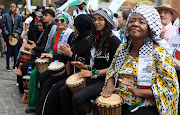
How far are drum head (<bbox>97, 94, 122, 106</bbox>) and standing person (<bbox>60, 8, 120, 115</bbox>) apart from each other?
60 cm

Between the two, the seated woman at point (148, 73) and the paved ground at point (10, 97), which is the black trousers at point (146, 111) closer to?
the seated woman at point (148, 73)

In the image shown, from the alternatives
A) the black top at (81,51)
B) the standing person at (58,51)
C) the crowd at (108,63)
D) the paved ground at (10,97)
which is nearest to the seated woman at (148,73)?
the crowd at (108,63)

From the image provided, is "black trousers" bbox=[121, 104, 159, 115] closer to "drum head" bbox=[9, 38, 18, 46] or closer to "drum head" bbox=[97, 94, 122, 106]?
"drum head" bbox=[97, 94, 122, 106]

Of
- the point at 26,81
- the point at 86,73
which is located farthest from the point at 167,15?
the point at 26,81

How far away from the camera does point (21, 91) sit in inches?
229

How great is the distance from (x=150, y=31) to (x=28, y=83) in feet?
11.9

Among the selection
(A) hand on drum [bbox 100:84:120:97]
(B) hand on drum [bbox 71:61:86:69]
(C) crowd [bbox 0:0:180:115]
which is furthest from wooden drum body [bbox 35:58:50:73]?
(A) hand on drum [bbox 100:84:120:97]

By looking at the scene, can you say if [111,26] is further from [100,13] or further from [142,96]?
[142,96]

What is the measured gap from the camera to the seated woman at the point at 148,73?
7.56 ft

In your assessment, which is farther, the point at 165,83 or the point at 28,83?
the point at 28,83

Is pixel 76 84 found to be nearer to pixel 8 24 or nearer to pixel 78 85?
pixel 78 85

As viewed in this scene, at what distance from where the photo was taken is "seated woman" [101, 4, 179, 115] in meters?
2.30

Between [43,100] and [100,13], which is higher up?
[100,13]

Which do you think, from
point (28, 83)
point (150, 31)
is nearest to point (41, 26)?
point (28, 83)
